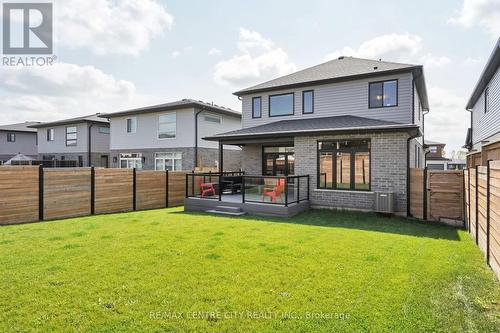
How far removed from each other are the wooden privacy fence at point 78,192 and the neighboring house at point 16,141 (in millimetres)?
25551

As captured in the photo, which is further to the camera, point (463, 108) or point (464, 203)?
point (463, 108)

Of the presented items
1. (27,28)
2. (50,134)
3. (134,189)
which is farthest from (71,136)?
(134,189)

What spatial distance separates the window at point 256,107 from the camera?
15.5 metres

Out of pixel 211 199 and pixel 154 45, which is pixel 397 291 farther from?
pixel 154 45

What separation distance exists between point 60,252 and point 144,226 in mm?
2871

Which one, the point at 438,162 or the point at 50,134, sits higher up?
the point at 50,134

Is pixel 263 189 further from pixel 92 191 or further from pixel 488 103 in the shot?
pixel 488 103

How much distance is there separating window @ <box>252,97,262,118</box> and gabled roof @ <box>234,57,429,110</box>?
0.46 metres

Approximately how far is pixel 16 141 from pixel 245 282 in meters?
36.9

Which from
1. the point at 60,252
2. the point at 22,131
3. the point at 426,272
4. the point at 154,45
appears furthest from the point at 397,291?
the point at 22,131

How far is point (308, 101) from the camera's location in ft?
46.5

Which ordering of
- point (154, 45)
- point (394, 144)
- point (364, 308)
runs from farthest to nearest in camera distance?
point (154, 45), point (394, 144), point (364, 308)

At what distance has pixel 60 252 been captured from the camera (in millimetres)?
5754

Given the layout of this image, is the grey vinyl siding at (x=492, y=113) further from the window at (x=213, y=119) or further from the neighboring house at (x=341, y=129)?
the window at (x=213, y=119)
